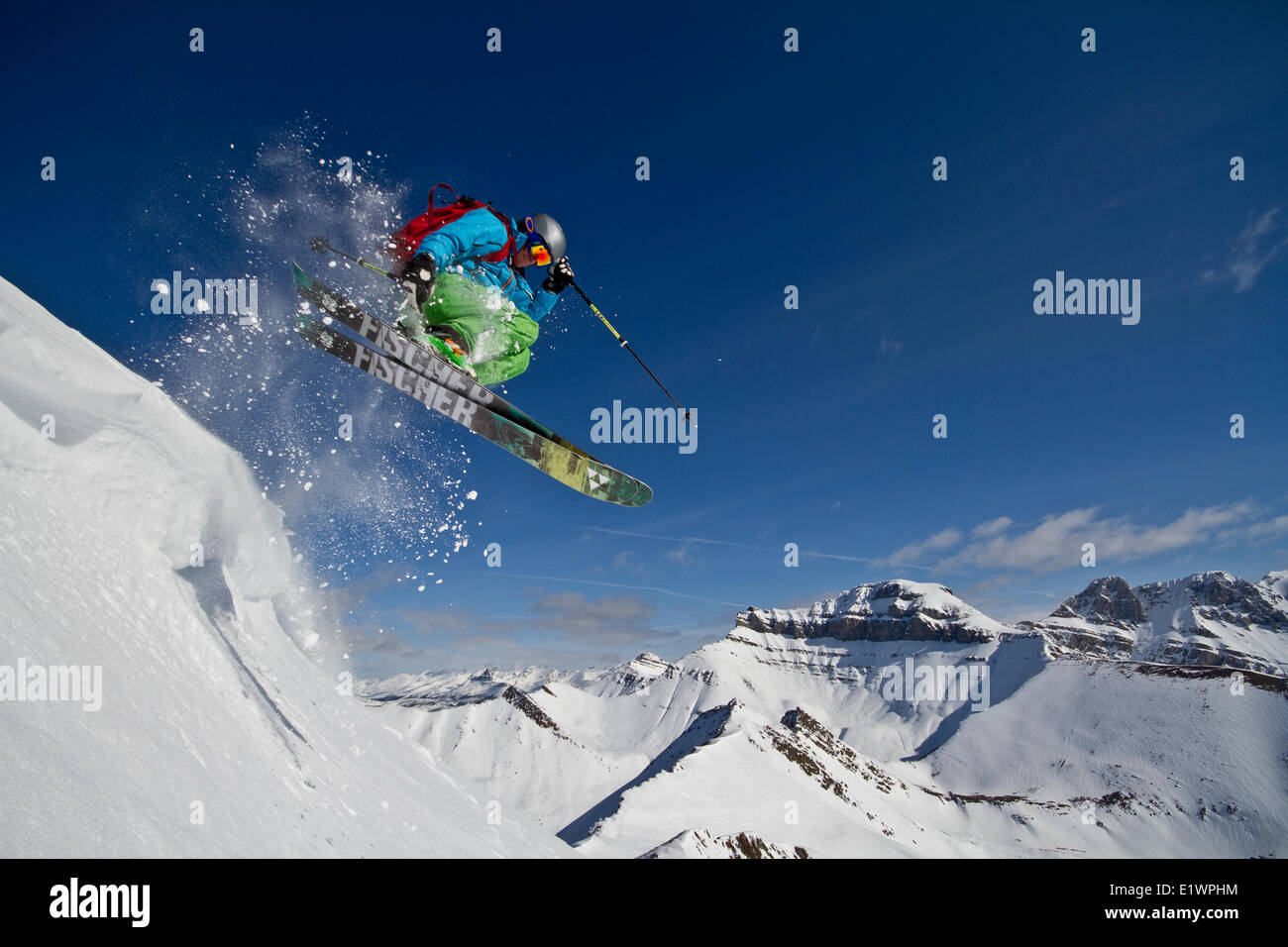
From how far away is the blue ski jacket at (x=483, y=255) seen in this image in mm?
6631

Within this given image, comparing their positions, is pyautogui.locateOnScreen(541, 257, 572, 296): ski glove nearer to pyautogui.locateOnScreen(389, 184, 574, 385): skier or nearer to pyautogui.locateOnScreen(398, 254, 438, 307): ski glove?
Answer: pyautogui.locateOnScreen(389, 184, 574, 385): skier

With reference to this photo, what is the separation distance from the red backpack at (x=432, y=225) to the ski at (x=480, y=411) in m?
1.01

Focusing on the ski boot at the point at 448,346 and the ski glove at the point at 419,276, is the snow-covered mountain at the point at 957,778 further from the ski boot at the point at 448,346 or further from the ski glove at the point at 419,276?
the ski glove at the point at 419,276

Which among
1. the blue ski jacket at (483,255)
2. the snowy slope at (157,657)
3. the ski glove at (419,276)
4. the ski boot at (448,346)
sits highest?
the blue ski jacket at (483,255)

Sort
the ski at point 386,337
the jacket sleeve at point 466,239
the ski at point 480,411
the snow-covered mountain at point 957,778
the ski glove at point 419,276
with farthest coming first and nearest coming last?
1. the snow-covered mountain at point 957,778
2. the ski at point 480,411
3. the ski at point 386,337
4. the jacket sleeve at point 466,239
5. the ski glove at point 419,276

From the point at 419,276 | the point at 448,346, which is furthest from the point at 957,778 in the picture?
the point at 419,276

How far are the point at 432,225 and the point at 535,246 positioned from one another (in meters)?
1.39

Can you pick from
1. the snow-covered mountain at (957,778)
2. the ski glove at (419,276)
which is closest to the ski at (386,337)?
the ski glove at (419,276)

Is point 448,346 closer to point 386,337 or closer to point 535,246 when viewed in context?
point 386,337

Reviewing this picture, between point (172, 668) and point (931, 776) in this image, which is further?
point (931, 776)
